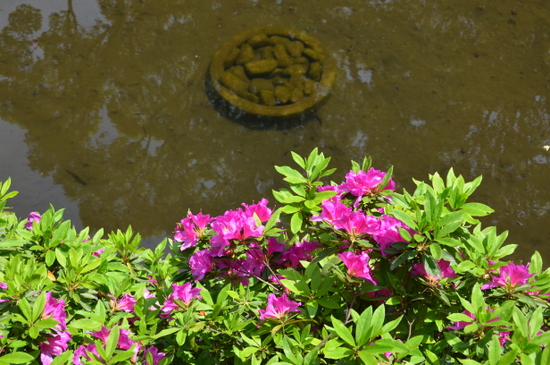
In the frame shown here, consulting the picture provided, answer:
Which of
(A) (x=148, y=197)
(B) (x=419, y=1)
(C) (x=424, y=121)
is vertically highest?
(B) (x=419, y=1)

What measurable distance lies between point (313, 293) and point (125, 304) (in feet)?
2.37

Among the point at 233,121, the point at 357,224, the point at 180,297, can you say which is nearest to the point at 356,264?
the point at 357,224

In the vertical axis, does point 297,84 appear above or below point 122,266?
below

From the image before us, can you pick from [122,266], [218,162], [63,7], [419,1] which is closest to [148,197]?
[218,162]

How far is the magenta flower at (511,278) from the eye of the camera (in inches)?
58.8

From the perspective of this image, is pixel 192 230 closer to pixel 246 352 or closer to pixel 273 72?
pixel 246 352

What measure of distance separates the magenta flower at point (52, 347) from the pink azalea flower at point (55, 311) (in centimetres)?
3

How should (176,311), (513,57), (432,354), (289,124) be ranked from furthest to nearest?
(513,57) → (289,124) → (176,311) → (432,354)

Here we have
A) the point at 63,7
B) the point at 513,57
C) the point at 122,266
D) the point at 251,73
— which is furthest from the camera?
the point at 63,7

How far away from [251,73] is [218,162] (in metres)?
1.05

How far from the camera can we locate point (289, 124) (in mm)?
4457

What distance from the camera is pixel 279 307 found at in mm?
1494

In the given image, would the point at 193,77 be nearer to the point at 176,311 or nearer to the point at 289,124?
the point at 289,124

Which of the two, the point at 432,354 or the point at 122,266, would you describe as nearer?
the point at 432,354
